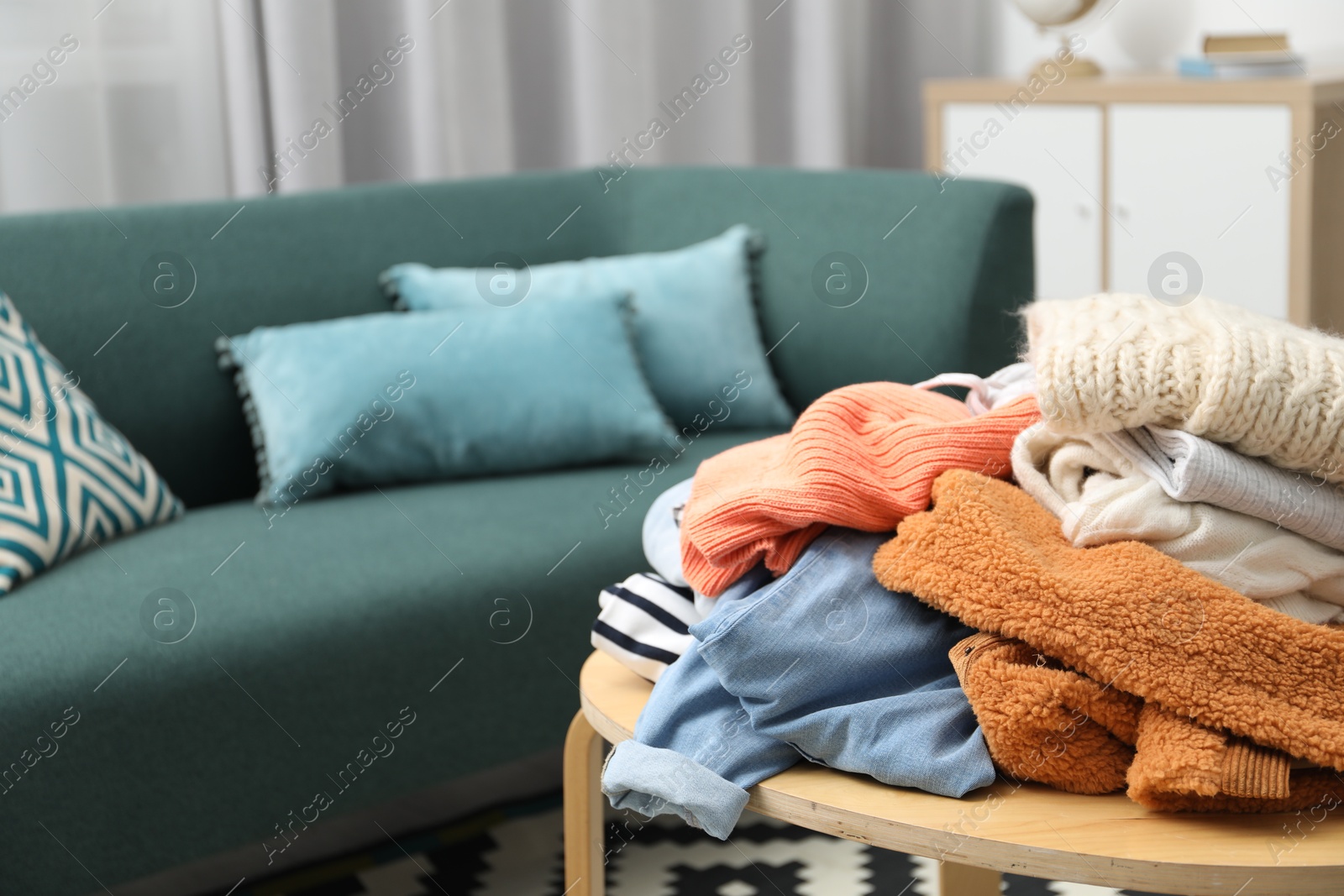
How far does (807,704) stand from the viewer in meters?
0.67

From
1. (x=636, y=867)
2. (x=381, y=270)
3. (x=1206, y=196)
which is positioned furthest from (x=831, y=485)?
(x=1206, y=196)

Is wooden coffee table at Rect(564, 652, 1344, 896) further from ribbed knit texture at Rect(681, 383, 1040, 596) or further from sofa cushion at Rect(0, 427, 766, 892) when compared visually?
sofa cushion at Rect(0, 427, 766, 892)

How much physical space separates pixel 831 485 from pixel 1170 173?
1.81m

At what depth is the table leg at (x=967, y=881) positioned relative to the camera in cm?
100

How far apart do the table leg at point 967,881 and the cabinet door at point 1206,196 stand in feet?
4.35

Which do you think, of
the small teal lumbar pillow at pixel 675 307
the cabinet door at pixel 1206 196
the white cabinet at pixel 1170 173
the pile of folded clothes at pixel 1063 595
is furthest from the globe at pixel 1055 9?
the pile of folded clothes at pixel 1063 595

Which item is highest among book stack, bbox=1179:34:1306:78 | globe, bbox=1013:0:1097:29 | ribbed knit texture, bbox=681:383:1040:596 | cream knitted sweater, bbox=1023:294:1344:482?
globe, bbox=1013:0:1097:29

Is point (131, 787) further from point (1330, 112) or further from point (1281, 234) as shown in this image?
point (1330, 112)

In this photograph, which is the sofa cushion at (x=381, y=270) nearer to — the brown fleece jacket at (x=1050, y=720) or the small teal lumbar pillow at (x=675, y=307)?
the small teal lumbar pillow at (x=675, y=307)

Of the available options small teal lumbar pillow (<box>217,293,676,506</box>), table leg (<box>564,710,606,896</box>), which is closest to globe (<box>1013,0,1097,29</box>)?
small teal lumbar pillow (<box>217,293,676,506</box>)

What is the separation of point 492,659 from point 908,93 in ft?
7.12

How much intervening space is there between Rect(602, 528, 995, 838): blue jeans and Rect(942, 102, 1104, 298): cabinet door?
5.97ft

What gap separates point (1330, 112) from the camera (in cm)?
208

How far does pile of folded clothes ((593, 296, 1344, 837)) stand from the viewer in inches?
23.8
